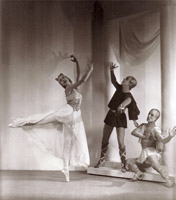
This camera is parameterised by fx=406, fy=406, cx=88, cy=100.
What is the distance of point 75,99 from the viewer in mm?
2855

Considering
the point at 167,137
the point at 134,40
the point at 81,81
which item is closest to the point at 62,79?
the point at 81,81

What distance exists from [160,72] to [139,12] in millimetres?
451

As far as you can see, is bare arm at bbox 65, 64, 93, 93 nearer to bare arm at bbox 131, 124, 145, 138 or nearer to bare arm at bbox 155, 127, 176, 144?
bare arm at bbox 131, 124, 145, 138

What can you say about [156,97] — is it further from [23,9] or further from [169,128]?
[23,9]

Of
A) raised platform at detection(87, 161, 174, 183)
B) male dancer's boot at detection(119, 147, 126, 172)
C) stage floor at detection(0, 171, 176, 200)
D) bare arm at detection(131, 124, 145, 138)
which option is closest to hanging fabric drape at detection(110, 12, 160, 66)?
bare arm at detection(131, 124, 145, 138)

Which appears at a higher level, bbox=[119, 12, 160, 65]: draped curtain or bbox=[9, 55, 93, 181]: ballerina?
bbox=[119, 12, 160, 65]: draped curtain

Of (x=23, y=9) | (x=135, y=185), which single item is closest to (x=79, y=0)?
(x=23, y=9)

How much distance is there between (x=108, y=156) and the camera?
9.42 ft

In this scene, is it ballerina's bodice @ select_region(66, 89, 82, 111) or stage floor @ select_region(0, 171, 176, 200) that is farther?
ballerina's bodice @ select_region(66, 89, 82, 111)

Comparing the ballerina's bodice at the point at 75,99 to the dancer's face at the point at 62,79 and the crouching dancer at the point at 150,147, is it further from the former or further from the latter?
the crouching dancer at the point at 150,147

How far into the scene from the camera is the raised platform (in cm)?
278

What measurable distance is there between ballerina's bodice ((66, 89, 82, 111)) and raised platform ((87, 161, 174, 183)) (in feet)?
1.46

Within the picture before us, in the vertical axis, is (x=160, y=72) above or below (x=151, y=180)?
above

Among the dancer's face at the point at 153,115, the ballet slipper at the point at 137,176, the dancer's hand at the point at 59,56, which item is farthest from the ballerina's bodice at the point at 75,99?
the ballet slipper at the point at 137,176
